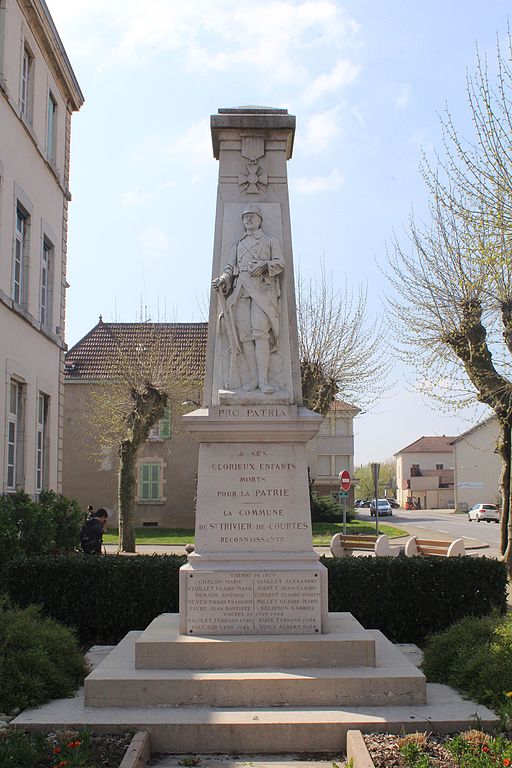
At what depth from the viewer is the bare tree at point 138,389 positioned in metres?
25.2

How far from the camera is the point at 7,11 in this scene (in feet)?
52.0

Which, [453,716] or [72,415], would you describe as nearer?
[453,716]

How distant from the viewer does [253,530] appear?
7535 millimetres

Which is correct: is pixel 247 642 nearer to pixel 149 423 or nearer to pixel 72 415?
pixel 149 423

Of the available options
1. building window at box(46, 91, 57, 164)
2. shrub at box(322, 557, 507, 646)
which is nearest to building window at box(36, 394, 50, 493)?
building window at box(46, 91, 57, 164)

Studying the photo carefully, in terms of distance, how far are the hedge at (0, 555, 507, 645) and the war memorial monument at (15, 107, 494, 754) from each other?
193 cm

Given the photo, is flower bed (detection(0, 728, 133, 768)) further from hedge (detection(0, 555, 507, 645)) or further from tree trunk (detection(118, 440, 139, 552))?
tree trunk (detection(118, 440, 139, 552))

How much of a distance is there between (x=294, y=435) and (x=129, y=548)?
1784cm

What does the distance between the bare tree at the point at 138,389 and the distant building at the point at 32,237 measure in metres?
4.85

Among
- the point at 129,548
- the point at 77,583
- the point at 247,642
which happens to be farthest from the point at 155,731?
the point at 129,548

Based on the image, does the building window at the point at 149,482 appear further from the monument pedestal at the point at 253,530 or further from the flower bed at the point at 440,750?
the flower bed at the point at 440,750

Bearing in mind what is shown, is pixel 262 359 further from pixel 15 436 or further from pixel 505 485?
pixel 505 485

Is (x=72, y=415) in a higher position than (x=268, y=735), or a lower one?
higher

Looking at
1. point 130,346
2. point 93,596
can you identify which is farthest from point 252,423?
point 130,346
